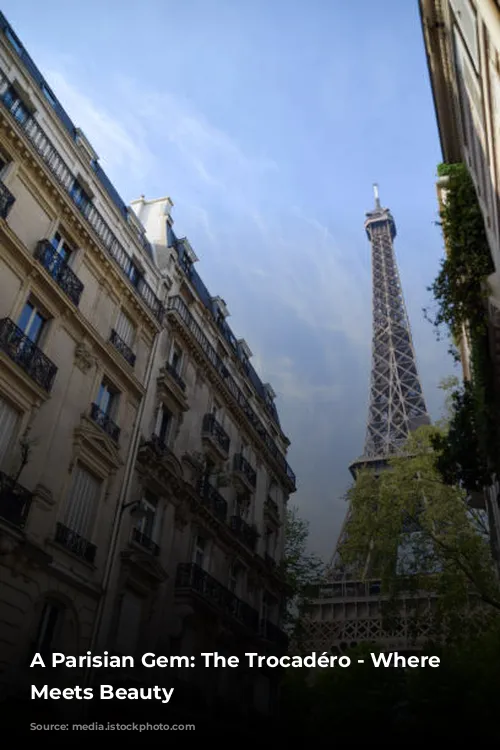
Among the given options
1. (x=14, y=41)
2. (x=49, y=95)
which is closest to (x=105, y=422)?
(x=49, y=95)

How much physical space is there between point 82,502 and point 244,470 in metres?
10.9

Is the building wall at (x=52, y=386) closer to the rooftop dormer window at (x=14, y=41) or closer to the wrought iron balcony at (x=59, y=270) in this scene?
the wrought iron balcony at (x=59, y=270)

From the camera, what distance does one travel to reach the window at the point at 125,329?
19.2 meters

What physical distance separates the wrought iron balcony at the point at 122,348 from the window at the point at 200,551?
22.7ft

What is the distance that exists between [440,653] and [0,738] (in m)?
14.5

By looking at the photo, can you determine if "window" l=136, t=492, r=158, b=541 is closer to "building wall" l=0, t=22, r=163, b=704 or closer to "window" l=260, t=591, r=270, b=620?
"building wall" l=0, t=22, r=163, b=704

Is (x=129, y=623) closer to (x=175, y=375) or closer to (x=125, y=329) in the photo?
(x=175, y=375)

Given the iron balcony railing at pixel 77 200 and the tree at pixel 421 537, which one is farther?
the tree at pixel 421 537

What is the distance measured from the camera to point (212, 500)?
22.3 metres

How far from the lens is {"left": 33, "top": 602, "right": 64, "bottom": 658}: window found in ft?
43.8

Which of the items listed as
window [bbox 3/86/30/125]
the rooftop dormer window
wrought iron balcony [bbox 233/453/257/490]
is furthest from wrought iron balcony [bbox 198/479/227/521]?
the rooftop dormer window

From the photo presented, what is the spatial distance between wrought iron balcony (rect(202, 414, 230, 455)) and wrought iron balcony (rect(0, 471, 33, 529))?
10101 mm

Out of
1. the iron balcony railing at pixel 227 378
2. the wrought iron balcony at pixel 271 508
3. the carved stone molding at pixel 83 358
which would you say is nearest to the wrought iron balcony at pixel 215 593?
the wrought iron balcony at pixel 271 508

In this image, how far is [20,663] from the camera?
41.0 feet
